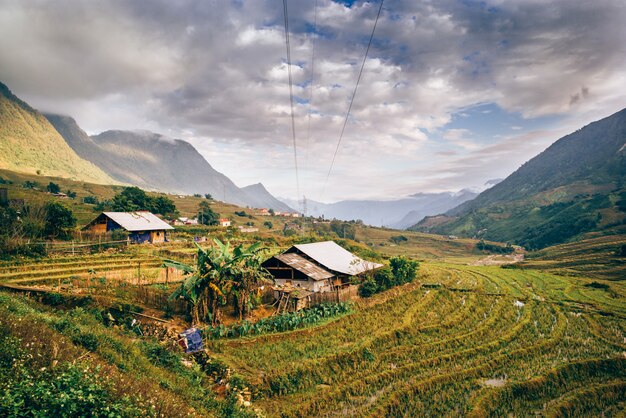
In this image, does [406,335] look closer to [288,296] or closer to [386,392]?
[386,392]

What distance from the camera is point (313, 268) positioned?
33.1 metres

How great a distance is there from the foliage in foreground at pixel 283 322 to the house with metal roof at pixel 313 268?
505cm

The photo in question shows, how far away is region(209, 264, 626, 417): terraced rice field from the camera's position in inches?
572

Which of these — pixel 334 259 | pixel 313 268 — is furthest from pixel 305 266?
pixel 334 259

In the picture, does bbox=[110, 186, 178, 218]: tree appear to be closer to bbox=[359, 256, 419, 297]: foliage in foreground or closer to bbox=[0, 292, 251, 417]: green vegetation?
bbox=[359, 256, 419, 297]: foliage in foreground

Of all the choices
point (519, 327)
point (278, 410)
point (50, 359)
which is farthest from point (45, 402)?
point (519, 327)

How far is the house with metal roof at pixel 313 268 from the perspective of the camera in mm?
31688

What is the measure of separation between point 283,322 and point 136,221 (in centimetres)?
4282

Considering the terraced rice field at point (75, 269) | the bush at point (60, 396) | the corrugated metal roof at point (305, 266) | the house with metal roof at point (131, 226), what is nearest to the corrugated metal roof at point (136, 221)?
the house with metal roof at point (131, 226)

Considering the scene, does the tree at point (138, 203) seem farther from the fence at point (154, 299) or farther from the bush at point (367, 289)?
the bush at point (367, 289)

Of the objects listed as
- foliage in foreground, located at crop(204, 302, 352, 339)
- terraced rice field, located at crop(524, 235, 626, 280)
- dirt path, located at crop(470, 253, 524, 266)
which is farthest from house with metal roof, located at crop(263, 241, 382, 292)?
dirt path, located at crop(470, 253, 524, 266)

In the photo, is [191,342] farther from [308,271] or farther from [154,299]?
[308,271]

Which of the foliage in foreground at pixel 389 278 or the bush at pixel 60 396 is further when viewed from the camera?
the foliage in foreground at pixel 389 278

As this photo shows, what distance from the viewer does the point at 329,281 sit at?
34.4 metres
